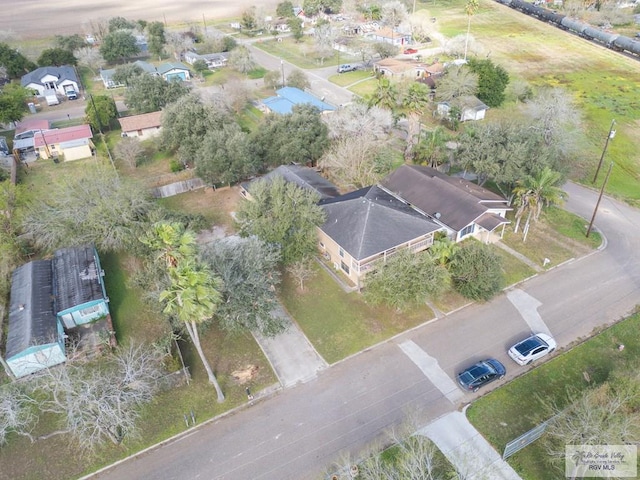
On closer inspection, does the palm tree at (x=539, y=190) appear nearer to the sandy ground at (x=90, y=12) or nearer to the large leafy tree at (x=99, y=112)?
the large leafy tree at (x=99, y=112)

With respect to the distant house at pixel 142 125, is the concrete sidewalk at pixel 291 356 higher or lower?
lower

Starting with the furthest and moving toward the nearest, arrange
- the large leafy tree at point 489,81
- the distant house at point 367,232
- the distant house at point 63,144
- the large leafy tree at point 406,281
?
the large leafy tree at point 489,81
the distant house at point 63,144
the distant house at point 367,232
the large leafy tree at point 406,281

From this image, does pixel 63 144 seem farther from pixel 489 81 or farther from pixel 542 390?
pixel 489 81

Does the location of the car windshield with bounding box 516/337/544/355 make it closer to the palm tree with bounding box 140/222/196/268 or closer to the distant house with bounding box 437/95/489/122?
the palm tree with bounding box 140/222/196/268

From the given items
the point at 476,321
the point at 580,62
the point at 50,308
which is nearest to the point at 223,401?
the point at 50,308

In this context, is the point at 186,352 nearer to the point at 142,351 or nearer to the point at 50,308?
the point at 142,351

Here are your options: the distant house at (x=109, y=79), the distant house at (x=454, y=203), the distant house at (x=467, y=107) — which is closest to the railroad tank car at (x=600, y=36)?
the distant house at (x=467, y=107)
